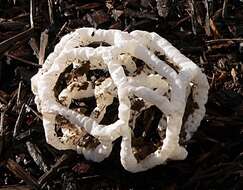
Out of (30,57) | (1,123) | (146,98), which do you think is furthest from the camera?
(30,57)

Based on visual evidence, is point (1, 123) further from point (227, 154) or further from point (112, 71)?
point (227, 154)

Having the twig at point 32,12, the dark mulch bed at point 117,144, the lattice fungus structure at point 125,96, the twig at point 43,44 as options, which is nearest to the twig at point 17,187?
the dark mulch bed at point 117,144

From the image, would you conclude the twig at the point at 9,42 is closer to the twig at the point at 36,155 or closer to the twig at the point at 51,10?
the twig at the point at 51,10

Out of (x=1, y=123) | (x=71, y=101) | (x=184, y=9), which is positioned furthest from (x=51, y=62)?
(x=184, y=9)

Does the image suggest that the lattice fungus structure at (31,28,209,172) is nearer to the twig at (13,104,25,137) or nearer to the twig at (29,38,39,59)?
the twig at (13,104,25,137)

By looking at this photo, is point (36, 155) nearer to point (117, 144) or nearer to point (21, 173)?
point (21, 173)

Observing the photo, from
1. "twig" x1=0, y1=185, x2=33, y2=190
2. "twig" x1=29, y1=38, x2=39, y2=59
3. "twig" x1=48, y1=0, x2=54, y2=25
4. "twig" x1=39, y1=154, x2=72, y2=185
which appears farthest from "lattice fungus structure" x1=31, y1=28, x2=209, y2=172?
"twig" x1=48, y1=0, x2=54, y2=25

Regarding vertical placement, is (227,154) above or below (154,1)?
below
